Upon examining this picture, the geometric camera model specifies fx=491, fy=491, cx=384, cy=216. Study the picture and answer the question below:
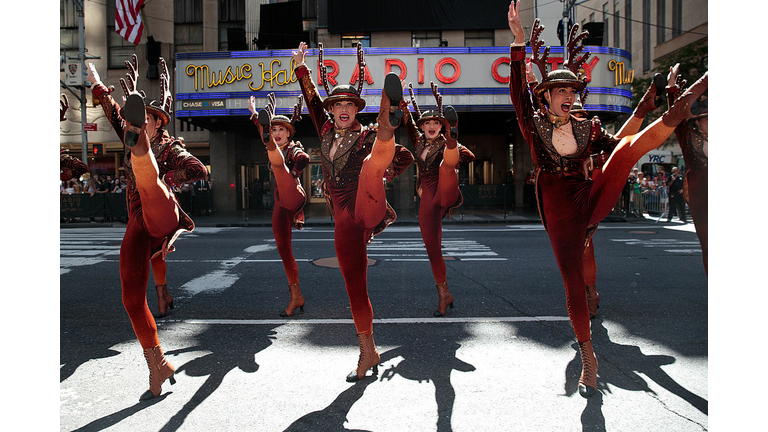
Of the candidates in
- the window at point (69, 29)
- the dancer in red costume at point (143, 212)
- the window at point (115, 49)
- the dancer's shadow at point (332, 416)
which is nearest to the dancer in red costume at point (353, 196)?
the dancer's shadow at point (332, 416)

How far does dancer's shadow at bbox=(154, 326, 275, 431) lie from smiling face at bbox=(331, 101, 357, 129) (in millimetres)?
2052

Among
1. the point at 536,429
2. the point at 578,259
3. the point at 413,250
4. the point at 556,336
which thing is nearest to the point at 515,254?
the point at 413,250

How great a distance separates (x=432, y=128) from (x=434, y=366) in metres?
2.65

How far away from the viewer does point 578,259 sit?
342 cm

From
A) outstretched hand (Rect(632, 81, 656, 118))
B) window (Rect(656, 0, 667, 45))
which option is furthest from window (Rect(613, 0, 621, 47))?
outstretched hand (Rect(632, 81, 656, 118))

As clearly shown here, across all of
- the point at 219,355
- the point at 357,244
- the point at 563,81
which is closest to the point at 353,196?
the point at 357,244

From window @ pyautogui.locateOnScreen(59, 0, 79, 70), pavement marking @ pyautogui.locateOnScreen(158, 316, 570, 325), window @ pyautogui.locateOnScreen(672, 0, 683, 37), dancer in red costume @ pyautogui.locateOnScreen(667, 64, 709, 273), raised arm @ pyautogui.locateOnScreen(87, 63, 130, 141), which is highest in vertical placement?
window @ pyautogui.locateOnScreen(59, 0, 79, 70)

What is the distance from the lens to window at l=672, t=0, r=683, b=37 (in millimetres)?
7432

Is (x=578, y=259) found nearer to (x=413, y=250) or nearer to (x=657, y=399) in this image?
(x=657, y=399)

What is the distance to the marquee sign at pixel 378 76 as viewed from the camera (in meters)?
18.1

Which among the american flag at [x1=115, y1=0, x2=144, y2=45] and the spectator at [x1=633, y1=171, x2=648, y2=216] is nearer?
the american flag at [x1=115, y1=0, x2=144, y2=45]

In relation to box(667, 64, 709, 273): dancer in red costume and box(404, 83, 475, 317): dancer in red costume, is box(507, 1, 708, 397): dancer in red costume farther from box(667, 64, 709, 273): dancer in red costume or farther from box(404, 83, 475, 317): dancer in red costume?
box(404, 83, 475, 317): dancer in red costume

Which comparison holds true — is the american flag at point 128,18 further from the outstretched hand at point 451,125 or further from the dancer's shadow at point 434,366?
the dancer's shadow at point 434,366

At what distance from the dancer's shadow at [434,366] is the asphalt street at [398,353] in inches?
0.7
